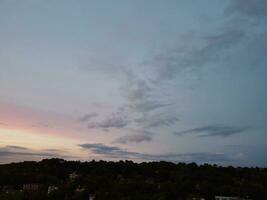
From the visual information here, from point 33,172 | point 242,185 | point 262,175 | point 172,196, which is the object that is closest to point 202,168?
point 262,175

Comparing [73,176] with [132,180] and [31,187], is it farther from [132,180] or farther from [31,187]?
[132,180]

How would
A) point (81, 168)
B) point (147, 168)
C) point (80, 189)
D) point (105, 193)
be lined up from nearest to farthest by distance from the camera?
1. point (105, 193)
2. point (80, 189)
3. point (147, 168)
4. point (81, 168)

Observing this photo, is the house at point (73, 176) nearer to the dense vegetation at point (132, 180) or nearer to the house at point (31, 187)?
the dense vegetation at point (132, 180)

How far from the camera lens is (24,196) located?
27.1m

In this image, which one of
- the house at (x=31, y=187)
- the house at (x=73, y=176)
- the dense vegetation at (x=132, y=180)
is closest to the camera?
the dense vegetation at (x=132, y=180)

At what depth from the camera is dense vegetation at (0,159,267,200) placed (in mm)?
26812

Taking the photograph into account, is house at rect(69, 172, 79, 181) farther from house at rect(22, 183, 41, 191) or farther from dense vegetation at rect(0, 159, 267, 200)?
house at rect(22, 183, 41, 191)

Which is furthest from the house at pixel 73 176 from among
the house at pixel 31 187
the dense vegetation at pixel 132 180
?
the house at pixel 31 187

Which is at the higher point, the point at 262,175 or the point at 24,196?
the point at 262,175

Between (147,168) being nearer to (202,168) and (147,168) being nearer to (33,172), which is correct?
(202,168)

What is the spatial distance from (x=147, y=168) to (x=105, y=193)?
11.1 metres

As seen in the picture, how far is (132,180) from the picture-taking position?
3097 centimetres

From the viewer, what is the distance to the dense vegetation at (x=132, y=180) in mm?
26812

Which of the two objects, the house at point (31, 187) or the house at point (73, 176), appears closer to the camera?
the house at point (31, 187)
